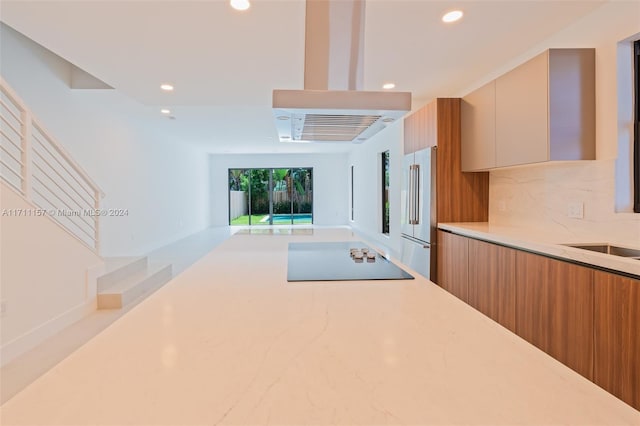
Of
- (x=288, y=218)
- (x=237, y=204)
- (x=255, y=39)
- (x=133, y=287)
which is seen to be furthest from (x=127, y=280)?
(x=237, y=204)

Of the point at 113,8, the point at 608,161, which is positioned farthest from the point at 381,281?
the point at 113,8

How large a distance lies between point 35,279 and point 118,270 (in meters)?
1.30

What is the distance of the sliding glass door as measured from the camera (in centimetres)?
1170

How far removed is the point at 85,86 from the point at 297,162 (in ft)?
24.6

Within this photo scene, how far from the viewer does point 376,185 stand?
798 cm

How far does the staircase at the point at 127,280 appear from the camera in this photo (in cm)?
363

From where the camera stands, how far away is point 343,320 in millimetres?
1018

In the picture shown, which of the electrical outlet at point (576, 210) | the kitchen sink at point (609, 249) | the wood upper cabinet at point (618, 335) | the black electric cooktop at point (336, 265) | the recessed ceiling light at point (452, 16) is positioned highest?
the recessed ceiling light at point (452, 16)

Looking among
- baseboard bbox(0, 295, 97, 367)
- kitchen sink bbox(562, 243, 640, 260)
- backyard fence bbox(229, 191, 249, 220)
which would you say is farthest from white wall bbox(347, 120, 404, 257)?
baseboard bbox(0, 295, 97, 367)

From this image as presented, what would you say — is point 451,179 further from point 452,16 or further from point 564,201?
point 452,16

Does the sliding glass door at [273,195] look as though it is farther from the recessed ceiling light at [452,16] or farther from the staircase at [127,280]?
the recessed ceiling light at [452,16]

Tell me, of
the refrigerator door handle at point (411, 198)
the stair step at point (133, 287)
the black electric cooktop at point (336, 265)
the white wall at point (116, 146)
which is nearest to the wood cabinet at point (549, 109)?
the refrigerator door handle at point (411, 198)

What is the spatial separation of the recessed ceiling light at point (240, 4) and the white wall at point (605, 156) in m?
2.44

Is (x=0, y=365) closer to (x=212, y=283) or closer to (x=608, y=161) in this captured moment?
(x=212, y=283)
